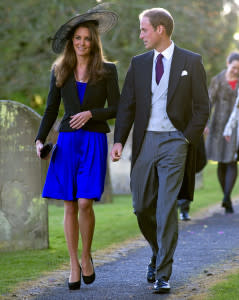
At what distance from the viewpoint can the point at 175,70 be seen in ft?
20.0

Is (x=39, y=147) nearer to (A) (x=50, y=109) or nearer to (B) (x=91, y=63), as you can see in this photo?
(A) (x=50, y=109)

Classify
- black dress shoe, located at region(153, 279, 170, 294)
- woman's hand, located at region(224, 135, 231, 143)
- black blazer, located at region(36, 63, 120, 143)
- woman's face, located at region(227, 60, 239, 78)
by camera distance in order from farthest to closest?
1. woman's hand, located at region(224, 135, 231, 143)
2. woman's face, located at region(227, 60, 239, 78)
3. black blazer, located at region(36, 63, 120, 143)
4. black dress shoe, located at region(153, 279, 170, 294)

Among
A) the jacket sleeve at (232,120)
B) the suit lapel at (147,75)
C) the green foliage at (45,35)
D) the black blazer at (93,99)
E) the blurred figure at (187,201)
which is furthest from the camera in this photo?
the green foliage at (45,35)

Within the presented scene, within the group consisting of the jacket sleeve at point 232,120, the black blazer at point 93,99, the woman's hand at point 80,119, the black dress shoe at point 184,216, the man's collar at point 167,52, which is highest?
the man's collar at point 167,52

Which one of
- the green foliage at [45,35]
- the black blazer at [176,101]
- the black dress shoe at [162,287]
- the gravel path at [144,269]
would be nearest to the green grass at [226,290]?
the gravel path at [144,269]

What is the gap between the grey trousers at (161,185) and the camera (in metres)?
5.97

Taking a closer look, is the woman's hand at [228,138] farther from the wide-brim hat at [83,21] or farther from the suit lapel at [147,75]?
the suit lapel at [147,75]

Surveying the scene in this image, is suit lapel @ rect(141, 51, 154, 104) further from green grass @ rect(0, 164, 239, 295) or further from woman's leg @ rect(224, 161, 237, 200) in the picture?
woman's leg @ rect(224, 161, 237, 200)

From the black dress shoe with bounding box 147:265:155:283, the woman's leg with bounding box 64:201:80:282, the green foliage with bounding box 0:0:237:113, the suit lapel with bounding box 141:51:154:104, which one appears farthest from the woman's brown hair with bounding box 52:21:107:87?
the green foliage with bounding box 0:0:237:113

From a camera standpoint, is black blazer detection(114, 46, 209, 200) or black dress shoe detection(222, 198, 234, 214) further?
black dress shoe detection(222, 198, 234, 214)

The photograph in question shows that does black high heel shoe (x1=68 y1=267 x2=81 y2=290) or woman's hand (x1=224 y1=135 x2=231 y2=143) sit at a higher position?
woman's hand (x1=224 y1=135 x2=231 y2=143)

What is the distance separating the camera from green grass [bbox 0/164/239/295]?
6.98m

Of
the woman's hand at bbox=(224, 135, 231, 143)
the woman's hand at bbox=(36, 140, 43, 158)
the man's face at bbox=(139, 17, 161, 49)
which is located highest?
the man's face at bbox=(139, 17, 161, 49)

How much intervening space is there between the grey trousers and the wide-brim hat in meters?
1.03
